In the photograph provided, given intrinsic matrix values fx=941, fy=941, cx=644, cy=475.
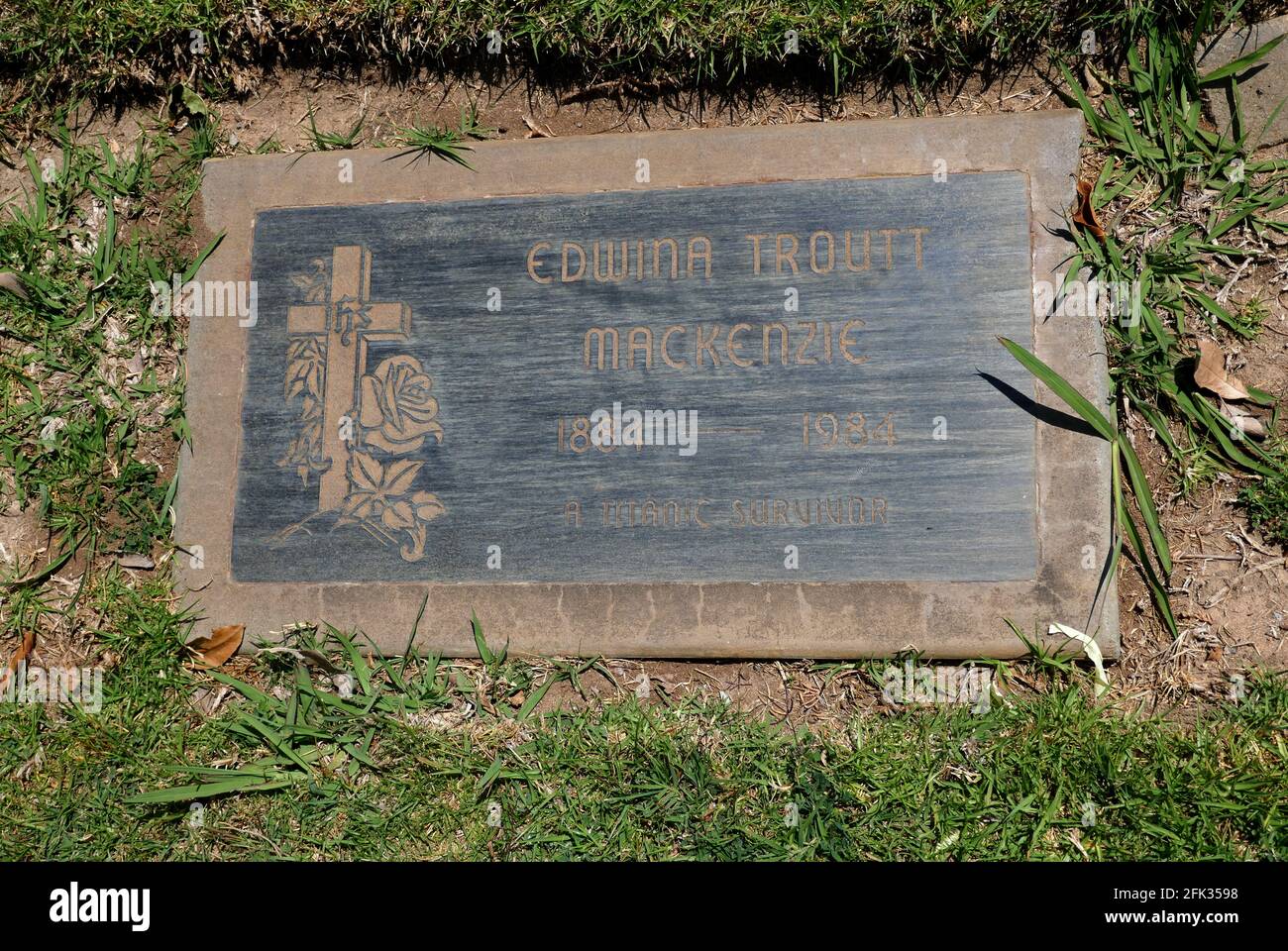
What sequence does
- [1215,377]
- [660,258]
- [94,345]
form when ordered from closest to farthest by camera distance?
1. [1215,377]
2. [660,258]
3. [94,345]

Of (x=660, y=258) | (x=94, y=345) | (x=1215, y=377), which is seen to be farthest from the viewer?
(x=94, y=345)

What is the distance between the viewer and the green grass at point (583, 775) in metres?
2.51

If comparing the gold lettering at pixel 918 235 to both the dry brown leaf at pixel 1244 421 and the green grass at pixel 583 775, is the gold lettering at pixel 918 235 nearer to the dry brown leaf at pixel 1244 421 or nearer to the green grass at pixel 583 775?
the dry brown leaf at pixel 1244 421

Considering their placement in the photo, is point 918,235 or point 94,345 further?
point 94,345

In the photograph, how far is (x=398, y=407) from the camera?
9.00 feet

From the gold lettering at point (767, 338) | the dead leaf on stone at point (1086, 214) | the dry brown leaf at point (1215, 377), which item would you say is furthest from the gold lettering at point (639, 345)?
the dry brown leaf at point (1215, 377)

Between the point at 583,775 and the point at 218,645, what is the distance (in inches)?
44.7

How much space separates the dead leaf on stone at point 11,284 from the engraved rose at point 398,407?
48.7 inches

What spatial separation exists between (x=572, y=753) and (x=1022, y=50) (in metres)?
2.50


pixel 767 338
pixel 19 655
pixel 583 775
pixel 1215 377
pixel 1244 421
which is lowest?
pixel 583 775

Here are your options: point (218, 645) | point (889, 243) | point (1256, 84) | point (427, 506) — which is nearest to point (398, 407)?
point (427, 506)

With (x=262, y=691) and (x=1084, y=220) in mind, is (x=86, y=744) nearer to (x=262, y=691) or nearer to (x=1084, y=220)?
(x=262, y=691)

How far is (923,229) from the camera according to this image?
8.80 ft

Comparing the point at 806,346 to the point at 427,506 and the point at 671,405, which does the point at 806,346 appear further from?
the point at 427,506
